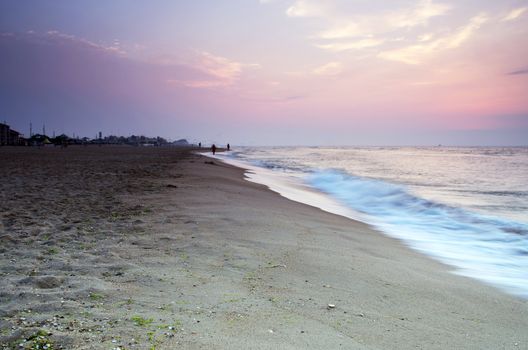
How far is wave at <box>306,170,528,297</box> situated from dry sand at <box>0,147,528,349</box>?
29.2 inches

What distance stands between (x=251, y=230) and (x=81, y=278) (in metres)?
3.00

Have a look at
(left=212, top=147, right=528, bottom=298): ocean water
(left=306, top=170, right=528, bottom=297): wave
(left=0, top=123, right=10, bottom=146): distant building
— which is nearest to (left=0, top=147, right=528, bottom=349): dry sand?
(left=306, top=170, right=528, bottom=297): wave

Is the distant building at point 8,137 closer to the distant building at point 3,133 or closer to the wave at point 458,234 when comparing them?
the distant building at point 3,133

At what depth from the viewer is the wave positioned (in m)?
5.93

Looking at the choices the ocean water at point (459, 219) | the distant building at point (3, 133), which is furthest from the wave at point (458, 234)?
the distant building at point (3, 133)

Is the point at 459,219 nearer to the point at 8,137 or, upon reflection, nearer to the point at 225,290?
the point at 225,290

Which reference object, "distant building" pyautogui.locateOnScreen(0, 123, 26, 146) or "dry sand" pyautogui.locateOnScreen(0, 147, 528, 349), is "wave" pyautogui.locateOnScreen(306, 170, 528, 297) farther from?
"distant building" pyautogui.locateOnScreen(0, 123, 26, 146)

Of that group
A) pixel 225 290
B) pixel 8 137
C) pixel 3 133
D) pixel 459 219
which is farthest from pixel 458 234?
pixel 8 137

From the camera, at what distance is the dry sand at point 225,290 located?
2.79 m

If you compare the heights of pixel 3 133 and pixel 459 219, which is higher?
pixel 3 133

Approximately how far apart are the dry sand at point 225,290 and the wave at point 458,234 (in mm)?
743

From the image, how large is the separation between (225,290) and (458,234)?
7277 mm

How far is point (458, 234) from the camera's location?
8.97 meters

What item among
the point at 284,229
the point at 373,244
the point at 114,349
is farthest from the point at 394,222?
the point at 114,349
